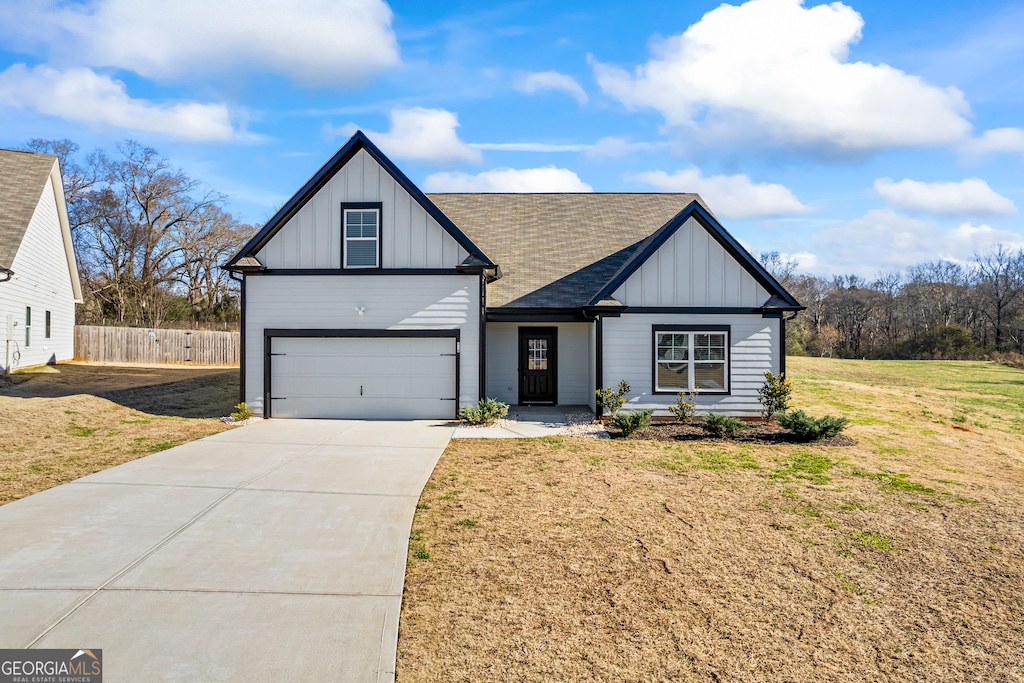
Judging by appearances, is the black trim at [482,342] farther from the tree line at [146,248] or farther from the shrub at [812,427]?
the tree line at [146,248]

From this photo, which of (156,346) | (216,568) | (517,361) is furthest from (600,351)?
(156,346)

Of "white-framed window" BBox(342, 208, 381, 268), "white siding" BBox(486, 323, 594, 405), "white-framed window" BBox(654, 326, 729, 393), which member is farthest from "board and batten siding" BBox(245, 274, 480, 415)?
"white-framed window" BBox(654, 326, 729, 393)

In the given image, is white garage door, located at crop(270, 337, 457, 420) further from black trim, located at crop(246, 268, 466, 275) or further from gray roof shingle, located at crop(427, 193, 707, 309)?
gray roof shingle, located at crop(427, 193, 707, 309)

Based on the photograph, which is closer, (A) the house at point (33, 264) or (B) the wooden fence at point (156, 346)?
(A) the house at point (33, 264)

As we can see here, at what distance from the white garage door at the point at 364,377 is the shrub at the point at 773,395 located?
747 centimetres

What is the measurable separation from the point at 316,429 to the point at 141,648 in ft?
30.2

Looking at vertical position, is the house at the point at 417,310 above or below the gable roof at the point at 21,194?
below

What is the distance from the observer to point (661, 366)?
14.6 meters

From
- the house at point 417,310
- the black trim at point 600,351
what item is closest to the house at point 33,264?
the house at point 417,310

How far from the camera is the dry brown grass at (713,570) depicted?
4.24 meters

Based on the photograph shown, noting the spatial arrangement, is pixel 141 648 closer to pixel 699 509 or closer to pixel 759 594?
pixel 759 594

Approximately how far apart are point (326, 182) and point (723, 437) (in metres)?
10.8

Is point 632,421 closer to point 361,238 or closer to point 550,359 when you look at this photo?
point 550,359

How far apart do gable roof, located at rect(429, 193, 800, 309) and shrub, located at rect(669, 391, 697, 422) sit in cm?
301
